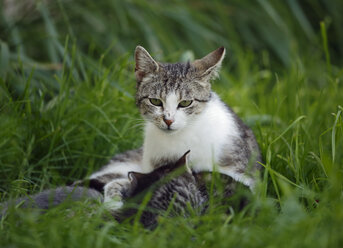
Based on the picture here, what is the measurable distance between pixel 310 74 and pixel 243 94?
3.31ft

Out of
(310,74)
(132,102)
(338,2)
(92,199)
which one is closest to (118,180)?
(92,199)

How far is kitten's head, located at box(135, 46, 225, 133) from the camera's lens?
2.63m

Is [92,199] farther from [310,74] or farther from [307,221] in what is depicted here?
[310,74]

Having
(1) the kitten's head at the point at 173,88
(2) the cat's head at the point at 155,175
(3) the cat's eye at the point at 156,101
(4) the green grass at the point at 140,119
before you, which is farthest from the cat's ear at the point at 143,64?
(2) the cat's head at the point at 155,175

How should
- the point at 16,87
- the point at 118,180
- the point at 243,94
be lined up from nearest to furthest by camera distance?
the point at 118,180 → the point at 16,87 → the point at 243,94

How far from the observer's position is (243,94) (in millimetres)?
4043

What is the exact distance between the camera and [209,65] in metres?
2.73

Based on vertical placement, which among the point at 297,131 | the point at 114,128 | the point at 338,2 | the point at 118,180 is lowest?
the point at 118,180

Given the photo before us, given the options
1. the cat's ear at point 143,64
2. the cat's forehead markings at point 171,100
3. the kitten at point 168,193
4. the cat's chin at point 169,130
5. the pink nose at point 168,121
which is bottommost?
the kitten at point 168,193

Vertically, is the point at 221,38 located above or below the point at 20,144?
above

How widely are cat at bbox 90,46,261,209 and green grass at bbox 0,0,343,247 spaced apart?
0.57 ft

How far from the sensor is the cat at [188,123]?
2.61 metres

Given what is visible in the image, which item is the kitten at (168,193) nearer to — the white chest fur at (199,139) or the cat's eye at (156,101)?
the white chest fur at (199,139)

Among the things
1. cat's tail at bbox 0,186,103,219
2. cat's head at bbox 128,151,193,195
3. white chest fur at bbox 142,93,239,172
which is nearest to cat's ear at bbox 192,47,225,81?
white chest fur at bbox 142,93,239,172
